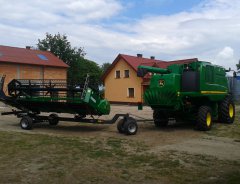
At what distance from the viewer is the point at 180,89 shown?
13.9m

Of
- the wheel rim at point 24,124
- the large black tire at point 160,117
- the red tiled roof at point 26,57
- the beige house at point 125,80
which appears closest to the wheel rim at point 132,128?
the large black tire at point 160,117

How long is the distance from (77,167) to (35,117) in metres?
7.40

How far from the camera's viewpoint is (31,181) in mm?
6809

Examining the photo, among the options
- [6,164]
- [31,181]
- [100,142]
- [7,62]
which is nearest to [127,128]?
[100,142]

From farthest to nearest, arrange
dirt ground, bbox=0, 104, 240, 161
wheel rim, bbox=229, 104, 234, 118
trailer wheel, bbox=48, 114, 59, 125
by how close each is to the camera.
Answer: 1. wheel rim, bbox=229, 104, 234, 118
2. trailer wheel, bbox=48, 114, 59, 125
3. dirt ground, bbox=0, 104, 240, 161

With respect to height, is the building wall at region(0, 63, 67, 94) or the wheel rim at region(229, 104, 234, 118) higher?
the building wall at region(0, 63, 67, 94)

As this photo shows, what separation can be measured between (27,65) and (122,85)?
453 inches

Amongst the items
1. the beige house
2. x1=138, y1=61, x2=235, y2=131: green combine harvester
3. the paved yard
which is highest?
the beige house

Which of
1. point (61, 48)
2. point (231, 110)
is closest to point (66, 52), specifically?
point (61, 48)

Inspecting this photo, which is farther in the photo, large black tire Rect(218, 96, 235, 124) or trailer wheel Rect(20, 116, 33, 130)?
large black tire Rect(218, 96, 235, 124)

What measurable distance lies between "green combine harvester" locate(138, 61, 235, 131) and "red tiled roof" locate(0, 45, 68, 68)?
30.3 m

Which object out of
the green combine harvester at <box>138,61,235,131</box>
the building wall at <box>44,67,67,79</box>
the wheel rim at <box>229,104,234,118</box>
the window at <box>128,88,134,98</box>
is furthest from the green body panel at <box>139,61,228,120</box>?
the building wall at <box>44,67,67,79</box>

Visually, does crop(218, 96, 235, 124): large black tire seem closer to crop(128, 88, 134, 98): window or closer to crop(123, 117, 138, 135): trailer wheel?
crop(123, 117, 138, 135): trailer wheel

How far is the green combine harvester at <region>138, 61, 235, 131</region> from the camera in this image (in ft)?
45.2
